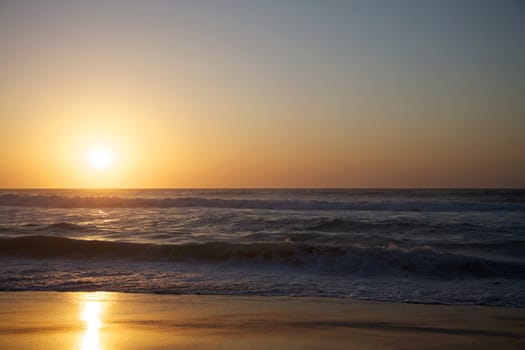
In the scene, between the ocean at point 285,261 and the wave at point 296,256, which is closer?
the ocean at point 285,261

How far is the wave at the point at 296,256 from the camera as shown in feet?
31.8

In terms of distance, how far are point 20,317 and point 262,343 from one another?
320 cm

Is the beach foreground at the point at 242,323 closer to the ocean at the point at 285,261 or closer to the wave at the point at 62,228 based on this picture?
the ocean at the point at 285,261

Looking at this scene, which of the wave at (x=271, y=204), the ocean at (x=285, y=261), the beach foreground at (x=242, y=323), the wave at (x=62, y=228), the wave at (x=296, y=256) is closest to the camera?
the beach foreground at (x=242, y=323)

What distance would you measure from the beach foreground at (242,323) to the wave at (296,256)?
11.0 ft

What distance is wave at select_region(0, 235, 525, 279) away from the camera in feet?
31.8

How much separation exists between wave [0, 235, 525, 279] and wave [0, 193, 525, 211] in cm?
1964

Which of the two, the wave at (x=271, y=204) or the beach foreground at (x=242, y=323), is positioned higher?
the wave at (x=271, y=204)

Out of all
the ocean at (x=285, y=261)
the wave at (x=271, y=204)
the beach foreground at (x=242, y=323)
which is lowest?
the ocean at (x=285, y=261)

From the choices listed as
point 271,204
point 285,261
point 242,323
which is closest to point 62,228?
point 285,261

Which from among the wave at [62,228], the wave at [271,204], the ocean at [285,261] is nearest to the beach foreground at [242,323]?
the ocean at [285,261]

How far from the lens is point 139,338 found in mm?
4453

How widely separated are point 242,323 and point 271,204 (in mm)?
28629

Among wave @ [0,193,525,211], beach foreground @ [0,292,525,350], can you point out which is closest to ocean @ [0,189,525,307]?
beach foreground @ [0,292,525,350]
